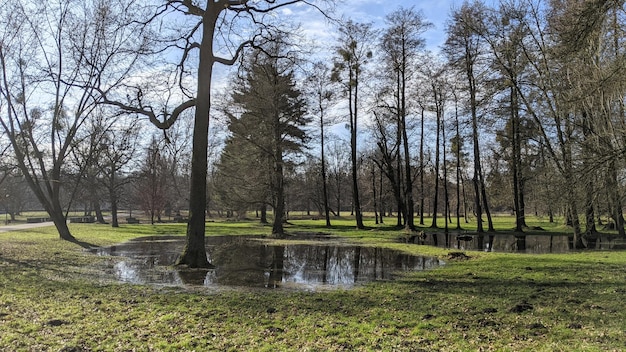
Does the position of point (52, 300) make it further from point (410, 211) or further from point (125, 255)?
point (410, 211)

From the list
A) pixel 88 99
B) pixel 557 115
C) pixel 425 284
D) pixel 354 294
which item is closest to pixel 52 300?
pixel 354 294

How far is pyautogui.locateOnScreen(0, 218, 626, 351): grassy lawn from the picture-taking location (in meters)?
5.29

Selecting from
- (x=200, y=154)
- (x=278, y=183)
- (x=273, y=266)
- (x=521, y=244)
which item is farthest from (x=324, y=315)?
(x=278, y=183)

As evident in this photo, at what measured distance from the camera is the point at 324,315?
6.77 metres

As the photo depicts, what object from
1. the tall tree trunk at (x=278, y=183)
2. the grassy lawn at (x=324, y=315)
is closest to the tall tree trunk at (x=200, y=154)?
the grassy lawn at (x=324, y=315)

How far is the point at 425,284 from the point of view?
969 centimetres

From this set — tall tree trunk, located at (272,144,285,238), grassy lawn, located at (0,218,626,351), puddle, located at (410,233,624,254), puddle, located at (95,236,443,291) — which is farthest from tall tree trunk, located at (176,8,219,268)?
tall tree trunk, located at (272,144,285,238)

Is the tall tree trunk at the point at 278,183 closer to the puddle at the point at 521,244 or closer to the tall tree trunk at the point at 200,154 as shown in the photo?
the puddle at the point at 521,244

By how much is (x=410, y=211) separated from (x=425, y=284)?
22035 millimetres

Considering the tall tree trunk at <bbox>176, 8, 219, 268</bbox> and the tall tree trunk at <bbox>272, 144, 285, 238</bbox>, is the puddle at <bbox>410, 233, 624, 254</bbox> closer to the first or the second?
the tall tree trunk at <bbox>272, 144, 285, 238</bbox>

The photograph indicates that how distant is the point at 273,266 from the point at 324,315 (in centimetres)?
676

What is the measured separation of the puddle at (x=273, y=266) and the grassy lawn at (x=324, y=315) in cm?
106

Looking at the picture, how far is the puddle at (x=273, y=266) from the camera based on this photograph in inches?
404

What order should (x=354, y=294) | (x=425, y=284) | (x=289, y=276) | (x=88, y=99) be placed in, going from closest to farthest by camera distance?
(x=354, y=294), (x=425, y=284), (x=289, y=276), (x=88, y=99)
